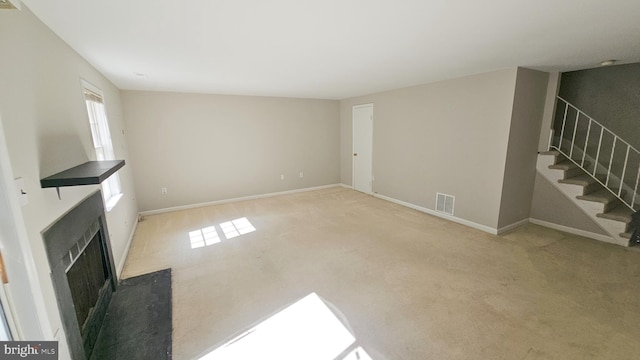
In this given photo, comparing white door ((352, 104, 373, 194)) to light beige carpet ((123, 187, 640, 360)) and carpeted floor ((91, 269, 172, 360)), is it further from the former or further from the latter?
carpeted floor ((91, 269, 172, 360))

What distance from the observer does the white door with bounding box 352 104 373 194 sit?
5727mm

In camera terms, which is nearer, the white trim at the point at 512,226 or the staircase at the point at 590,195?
the staircase at the point at 590,195

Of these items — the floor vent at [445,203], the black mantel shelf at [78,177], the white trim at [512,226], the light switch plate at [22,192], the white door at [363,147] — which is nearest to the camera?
the light switch plate at [22,192]

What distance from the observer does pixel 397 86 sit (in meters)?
4.63

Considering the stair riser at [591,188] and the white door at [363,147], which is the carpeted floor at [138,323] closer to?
the white door at [363,147]

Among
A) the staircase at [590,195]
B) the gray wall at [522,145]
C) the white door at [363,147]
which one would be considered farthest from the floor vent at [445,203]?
the white door at [363,147]

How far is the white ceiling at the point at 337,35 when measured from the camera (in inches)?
62.1

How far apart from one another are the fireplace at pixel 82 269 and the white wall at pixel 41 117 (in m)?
0.06

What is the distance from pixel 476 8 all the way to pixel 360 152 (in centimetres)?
452

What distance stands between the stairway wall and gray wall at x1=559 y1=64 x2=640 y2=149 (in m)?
1.15

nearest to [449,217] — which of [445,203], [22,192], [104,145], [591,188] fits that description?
[445,203]

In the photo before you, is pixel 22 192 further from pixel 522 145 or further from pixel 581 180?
pixel 581 180

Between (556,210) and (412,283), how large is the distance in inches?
119

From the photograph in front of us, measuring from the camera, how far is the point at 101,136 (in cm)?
303
